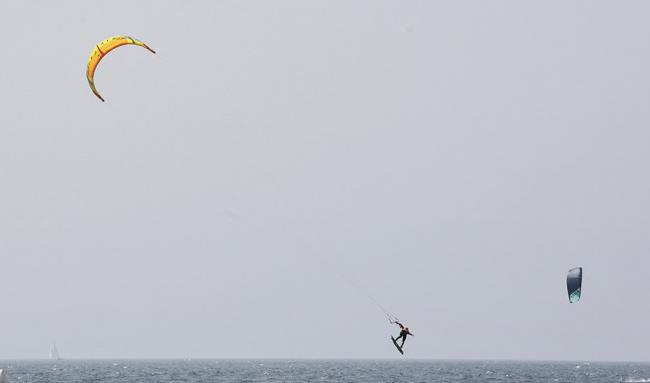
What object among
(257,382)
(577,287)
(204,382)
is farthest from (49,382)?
(577,287)

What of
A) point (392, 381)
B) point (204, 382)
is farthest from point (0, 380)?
point (392, 381)

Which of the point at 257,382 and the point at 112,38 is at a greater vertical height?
the point at 112,38

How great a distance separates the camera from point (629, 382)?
400 feet

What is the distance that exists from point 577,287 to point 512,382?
4446 centimetres

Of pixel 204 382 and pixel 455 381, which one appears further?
pixel 455 381

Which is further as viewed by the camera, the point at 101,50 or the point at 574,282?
the point at 574,282

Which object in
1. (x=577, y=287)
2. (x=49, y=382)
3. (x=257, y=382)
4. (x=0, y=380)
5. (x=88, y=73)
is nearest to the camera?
(x=0, y=380)

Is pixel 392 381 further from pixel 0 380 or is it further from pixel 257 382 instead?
pixel 0 380

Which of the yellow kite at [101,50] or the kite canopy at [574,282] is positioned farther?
the kite canopy at [574,282]

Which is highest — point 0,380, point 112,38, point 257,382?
point 112,38

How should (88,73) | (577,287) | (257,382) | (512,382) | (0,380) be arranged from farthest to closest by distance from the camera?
(512,382), (257,382), (577,287), (88,73), (0,380)

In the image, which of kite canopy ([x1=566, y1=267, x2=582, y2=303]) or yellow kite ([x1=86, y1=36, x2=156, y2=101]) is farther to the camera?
kite canopy ([x1=566, y1=267, x2=582, y2=303])

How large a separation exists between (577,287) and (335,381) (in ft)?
136

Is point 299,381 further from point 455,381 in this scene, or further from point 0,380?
point 0,380
